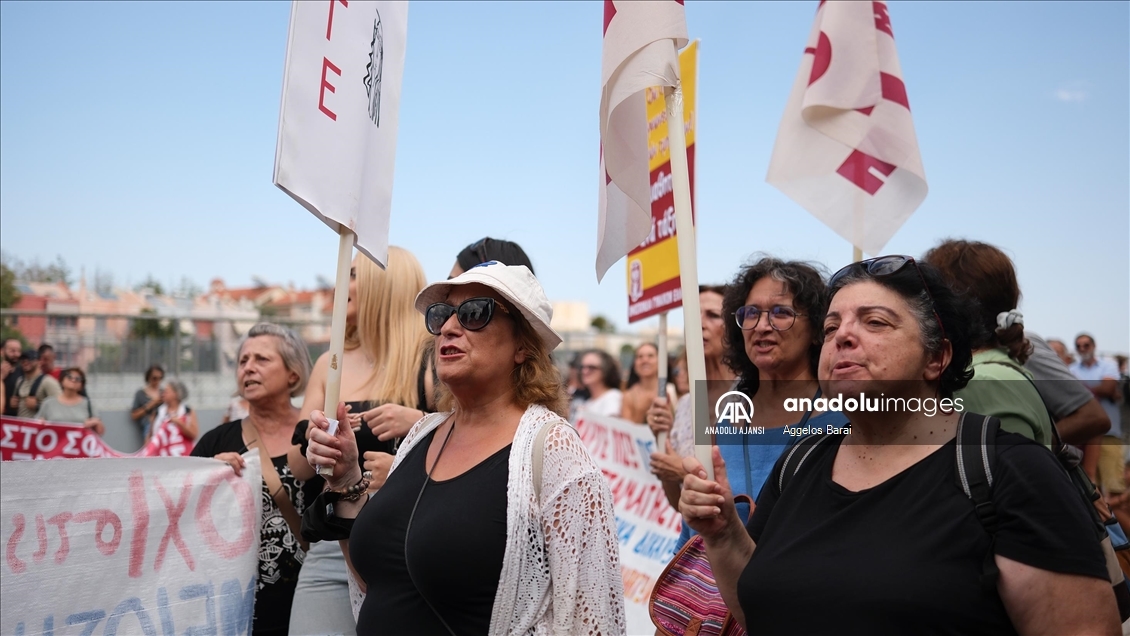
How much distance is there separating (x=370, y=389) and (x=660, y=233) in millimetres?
1994

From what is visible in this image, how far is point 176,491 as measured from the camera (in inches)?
138

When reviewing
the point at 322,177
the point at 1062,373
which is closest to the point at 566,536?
the point at 322,177

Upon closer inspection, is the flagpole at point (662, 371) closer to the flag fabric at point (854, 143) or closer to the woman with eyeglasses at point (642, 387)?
the flag fabric at point (854, 143)

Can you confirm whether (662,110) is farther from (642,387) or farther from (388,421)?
(642,387)

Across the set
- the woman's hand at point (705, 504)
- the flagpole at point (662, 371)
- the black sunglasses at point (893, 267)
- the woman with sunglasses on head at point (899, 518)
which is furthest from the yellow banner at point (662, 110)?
the woman's hand at point (705, 504)

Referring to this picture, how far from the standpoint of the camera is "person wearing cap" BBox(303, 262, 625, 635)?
2.32 m

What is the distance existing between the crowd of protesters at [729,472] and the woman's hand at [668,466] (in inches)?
1.3

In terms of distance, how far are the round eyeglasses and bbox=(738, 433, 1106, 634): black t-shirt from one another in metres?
1.15

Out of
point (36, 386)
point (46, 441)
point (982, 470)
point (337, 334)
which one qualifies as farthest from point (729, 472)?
point (36, 386)

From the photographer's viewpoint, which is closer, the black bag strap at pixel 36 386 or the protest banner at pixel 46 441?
the protest banner at pixel 46 441

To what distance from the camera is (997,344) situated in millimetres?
3125

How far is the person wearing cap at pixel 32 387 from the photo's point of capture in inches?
381

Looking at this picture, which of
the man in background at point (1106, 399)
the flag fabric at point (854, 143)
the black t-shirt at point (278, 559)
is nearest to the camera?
the black t-shirt at point (278, 559)

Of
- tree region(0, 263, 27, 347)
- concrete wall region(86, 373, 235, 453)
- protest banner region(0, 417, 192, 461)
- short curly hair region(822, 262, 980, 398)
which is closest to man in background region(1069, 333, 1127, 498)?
short curly hair region(822, 262, 980, 398)
